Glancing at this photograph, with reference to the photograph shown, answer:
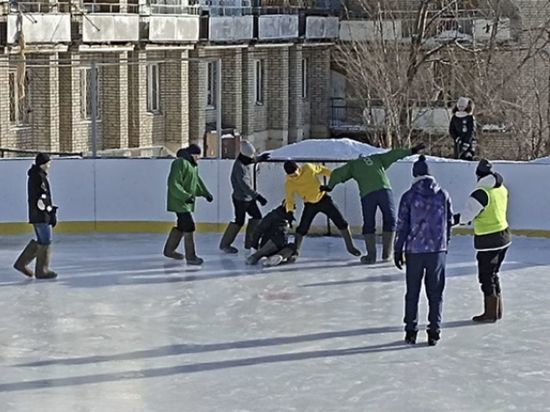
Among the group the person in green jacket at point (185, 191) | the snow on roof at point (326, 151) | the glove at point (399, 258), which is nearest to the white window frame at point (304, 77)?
the snow on roof at point (326, 151)

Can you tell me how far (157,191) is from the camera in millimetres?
15805

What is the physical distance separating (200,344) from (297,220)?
555cm

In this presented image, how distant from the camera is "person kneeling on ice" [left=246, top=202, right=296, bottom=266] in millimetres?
13500

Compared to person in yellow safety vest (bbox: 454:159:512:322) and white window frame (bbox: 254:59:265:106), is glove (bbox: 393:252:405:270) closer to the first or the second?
person in yellow safety vest (bbox: 454:159:512:322)

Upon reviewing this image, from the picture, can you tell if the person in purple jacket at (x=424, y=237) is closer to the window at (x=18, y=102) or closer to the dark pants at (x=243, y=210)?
the dark pants at (x=243, y=210)

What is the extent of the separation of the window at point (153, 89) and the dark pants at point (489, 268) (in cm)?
2016

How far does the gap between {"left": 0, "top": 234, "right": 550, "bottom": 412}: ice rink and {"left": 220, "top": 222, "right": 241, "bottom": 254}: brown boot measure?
207 mm

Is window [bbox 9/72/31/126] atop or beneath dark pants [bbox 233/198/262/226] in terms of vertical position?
atop

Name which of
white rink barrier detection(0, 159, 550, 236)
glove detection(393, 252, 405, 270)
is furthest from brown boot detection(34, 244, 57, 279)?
glove detection(393, 252, 405, 270)

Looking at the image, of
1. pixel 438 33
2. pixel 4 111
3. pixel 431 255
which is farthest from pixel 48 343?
pixel 438 33

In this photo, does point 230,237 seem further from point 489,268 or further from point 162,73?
point 162,73

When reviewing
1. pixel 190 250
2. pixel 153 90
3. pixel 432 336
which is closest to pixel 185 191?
pixel 190 250

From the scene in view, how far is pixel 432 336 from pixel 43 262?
4380 mm

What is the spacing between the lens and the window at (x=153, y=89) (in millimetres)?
30284
